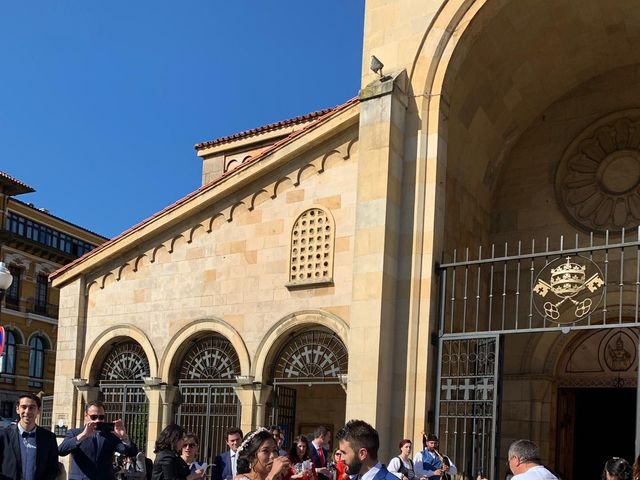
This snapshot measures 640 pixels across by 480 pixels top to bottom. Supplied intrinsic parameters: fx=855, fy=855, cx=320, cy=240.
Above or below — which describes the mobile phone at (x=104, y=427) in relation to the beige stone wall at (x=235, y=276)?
below

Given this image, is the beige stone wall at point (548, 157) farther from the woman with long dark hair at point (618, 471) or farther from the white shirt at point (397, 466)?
the woman with long dark hair at point (618, 471)

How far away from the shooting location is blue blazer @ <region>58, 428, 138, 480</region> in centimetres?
779

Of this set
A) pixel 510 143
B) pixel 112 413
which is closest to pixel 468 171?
pixel 510 143

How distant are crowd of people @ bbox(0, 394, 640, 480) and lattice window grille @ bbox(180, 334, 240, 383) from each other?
4721mm

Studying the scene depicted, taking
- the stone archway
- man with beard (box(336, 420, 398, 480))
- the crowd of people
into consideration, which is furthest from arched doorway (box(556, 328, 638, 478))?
man with beard (box(336, 420, 398, 480))

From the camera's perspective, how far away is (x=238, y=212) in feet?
52.9

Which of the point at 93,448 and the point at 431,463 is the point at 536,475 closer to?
the point at 93,448

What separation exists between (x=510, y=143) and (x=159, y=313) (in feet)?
25.1

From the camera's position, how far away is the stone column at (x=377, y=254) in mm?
12844

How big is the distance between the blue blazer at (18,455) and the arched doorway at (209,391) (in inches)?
341

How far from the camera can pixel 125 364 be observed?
17500mm

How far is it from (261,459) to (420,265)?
8.86 meters

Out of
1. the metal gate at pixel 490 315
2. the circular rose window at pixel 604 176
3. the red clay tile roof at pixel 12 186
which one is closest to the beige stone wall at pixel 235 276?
the metal gate at pixel 490 315

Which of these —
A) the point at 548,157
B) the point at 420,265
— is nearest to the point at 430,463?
the point at 420,265
